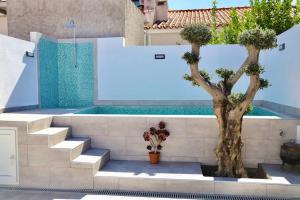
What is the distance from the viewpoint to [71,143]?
7.05 meters

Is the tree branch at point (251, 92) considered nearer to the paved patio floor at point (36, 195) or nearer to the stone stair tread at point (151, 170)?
the stone stair tread at point (151, 170)

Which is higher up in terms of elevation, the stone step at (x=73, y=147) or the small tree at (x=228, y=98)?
the small tree at (x=228, y=98)

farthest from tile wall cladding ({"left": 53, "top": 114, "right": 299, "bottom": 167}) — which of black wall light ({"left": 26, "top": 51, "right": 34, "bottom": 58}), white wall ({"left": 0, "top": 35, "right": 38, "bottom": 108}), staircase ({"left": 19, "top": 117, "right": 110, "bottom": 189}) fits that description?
black wall light ({"left": 26, "top": 51, "right": 34, "bottom": 58})

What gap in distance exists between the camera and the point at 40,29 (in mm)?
13188

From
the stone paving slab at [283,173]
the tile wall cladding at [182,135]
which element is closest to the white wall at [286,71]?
the tile wall cladding at [182,135]

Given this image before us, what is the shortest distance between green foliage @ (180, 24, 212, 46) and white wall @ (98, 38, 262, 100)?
569cm

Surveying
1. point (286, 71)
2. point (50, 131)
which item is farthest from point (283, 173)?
point (50, 131)

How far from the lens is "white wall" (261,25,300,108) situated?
8.19 meters

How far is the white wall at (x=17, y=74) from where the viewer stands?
29.0ft

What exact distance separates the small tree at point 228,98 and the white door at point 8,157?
185 inches

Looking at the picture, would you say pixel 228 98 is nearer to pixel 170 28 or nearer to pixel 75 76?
pixel 75 76

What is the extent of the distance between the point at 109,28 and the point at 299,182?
1013 cm

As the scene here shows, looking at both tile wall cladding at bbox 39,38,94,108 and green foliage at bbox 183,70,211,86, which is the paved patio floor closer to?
green foliage at bbox 183,70,211,86

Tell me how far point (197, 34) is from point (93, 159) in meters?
3.95
